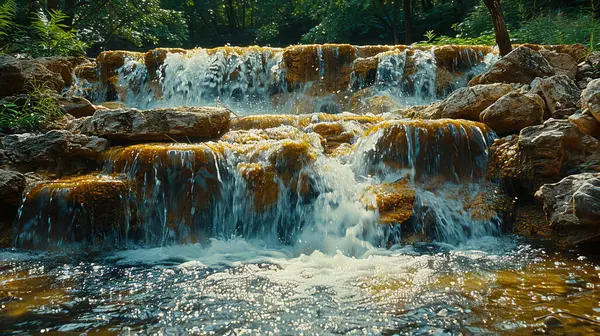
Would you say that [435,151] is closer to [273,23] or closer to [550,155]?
[550,155]

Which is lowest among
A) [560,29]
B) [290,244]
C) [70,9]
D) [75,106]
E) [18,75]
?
[290,244]

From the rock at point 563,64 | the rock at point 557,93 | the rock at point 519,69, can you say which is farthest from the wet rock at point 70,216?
the rock at point 563,64

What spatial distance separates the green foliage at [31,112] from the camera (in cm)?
714

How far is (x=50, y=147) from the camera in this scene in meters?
6.25

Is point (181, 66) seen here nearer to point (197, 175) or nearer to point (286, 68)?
point (286, 68)

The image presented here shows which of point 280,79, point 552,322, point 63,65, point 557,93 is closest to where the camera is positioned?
point 552,322

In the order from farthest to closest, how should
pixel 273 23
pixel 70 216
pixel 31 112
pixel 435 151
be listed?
1. pixel 273 23
2. pixel 31 112
3. pixel 435 151
4. pixel 70 216

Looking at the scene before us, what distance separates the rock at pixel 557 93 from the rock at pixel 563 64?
1.60 m

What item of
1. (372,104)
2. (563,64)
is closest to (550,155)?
(563,64)

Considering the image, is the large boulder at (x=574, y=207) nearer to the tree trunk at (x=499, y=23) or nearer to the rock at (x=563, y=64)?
the rock at (x=563, y=64)

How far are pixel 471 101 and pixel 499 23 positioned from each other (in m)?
3.25

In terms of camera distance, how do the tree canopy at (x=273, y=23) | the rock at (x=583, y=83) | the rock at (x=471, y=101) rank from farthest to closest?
the tree canopy at (x=273, y=23) < the rock at (x=583, y=83) < the rock at (x=471, y=101)

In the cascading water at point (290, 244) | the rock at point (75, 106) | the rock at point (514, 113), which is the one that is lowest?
Result: the cascading water at point (290, 244)

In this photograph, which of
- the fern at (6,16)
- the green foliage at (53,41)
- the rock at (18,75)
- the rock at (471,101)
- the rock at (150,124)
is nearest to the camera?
the rock at (150,124)
